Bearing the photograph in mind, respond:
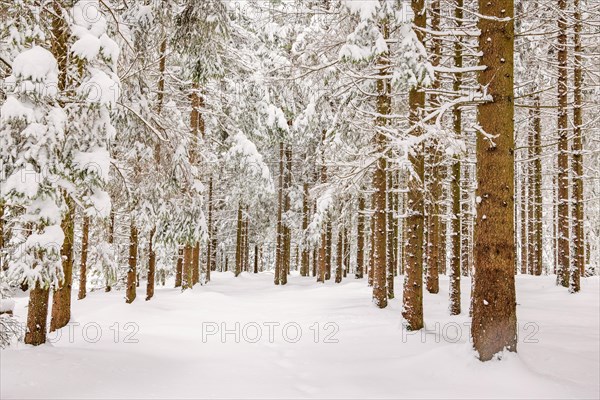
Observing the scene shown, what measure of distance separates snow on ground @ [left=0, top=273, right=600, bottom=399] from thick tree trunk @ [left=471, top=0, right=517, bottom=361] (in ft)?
1.53

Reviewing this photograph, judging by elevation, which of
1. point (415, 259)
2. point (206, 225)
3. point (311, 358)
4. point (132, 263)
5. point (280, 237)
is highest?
point (206, 225)

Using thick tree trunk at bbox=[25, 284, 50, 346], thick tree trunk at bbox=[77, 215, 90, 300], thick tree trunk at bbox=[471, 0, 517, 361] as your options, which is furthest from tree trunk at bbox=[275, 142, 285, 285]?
thick tree trunk at bbox=[471, 0, 517, 361]

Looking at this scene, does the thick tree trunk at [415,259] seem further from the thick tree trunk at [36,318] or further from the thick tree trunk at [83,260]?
the thick tree trunk at [83,260]

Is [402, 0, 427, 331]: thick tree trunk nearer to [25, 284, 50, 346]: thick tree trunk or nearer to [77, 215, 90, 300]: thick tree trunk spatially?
[25, 284, 50, 346]: thick tree trunk

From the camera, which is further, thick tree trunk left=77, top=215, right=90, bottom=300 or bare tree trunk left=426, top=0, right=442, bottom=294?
thick tree trunk left=77, top=215, right=90, bottom=300

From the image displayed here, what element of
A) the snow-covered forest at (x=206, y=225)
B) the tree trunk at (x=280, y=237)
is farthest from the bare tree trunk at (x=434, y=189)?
the tree trunk at (x=280, y=237)

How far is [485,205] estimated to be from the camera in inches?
239

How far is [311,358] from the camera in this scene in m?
7.93

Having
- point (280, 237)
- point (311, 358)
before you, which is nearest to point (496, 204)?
point (311, 358)

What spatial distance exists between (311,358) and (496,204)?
421cm

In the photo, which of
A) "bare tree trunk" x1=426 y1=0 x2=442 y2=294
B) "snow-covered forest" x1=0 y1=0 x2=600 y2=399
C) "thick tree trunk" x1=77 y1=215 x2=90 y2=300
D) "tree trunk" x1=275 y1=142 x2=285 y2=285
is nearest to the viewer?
"snow-covered forest" x1=0 y1=0 x2=600 y2=399

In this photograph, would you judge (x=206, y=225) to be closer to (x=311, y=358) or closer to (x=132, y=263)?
(x=311, y=358)

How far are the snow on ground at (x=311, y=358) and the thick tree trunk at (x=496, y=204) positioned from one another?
1.53 ft

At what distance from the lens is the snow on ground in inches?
218
